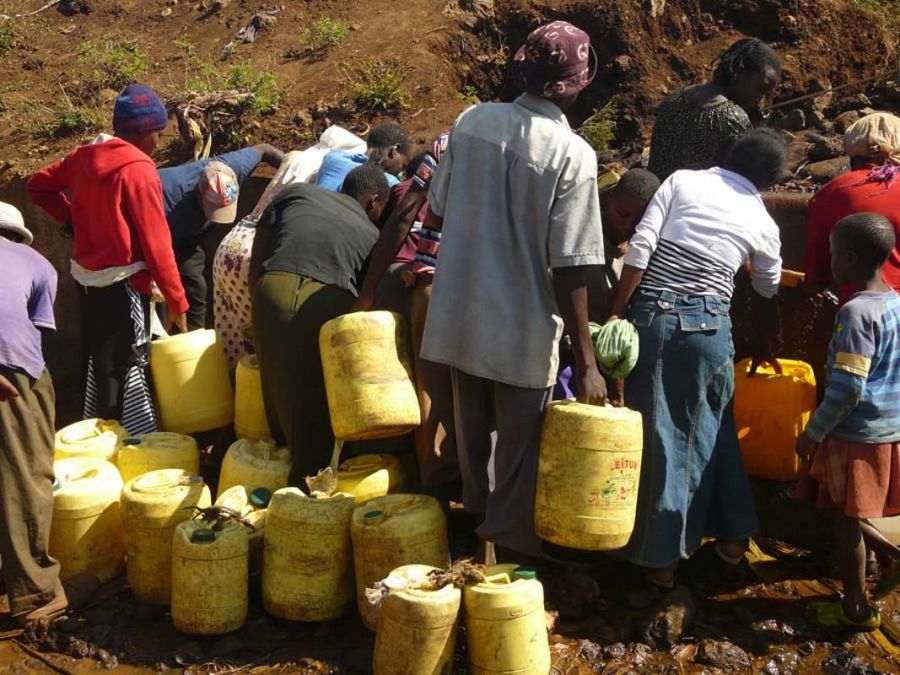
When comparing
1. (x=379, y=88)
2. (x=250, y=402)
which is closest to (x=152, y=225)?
(x=250, y=402)

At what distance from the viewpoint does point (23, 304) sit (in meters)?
4.35

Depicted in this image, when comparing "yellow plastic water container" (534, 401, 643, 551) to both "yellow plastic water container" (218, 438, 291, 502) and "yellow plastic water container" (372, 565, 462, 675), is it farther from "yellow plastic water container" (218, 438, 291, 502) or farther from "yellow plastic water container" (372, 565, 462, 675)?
"yellow plastic water container" (218, 438, 291, 502)

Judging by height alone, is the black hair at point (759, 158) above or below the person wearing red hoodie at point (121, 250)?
above

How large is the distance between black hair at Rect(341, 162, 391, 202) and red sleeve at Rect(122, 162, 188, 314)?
0.97 metres

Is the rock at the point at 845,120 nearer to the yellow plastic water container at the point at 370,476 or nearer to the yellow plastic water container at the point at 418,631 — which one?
the yellow plastic water container at the point at 370,476

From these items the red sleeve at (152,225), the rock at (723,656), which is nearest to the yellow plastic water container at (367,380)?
the red sleeve at (152,225)

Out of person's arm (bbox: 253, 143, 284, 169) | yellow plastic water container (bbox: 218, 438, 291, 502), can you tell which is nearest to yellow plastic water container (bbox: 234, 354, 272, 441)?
yellow plastic water container (bbox: 218, 438, 291, 502)

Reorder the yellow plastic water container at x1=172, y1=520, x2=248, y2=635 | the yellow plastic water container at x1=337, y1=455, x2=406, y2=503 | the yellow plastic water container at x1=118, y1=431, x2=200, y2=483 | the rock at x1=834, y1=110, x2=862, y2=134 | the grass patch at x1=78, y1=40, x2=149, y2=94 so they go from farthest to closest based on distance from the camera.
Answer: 1. the grass patch at x1=78, y1=40, x2=149, y2=94
2. the rock at x1=834, y1=110, x2=862, y2=134
3. the yellow plastic water container at x1=118, y1=431, x2=200, y2=483
4. the yellow plastic water container at x1=337, y1=455, x2=406, y2=503
5. the yellow plastic water container at x1=172, y1=520, x2=248, y2=635

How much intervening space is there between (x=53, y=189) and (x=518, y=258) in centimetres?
305

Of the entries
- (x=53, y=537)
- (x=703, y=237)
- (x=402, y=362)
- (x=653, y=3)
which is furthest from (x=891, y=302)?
(x=653, y=3)

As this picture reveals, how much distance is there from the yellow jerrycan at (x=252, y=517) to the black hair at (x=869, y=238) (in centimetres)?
266

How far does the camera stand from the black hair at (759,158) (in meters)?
4.44

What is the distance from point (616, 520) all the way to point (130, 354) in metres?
2.93

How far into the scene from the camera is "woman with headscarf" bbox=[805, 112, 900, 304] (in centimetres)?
456
